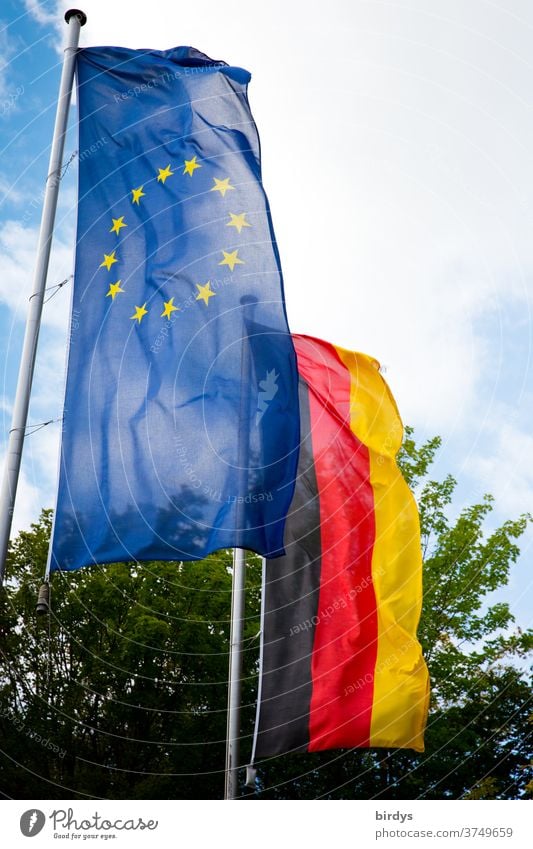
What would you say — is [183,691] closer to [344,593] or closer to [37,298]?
[344,593]

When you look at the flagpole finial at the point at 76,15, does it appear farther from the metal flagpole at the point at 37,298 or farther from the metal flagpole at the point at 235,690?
the metal flagpole at the point at 235,690

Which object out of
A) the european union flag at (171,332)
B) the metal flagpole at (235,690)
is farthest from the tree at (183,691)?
the european union flag at (171,332)

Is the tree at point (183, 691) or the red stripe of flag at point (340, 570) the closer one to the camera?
the red stripe of flag at point (340, 570)

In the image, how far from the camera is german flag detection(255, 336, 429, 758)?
12.1 m

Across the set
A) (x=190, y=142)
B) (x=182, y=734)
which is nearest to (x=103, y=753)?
(x=182, y=734)

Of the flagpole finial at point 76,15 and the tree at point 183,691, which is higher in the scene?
the flagpole finial at point 76,15

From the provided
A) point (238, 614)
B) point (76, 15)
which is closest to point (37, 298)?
point (76, 15)

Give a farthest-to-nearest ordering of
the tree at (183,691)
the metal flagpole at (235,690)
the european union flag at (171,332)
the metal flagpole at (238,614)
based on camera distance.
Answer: the tree at (183,691) → the metal flagpole at (235,690) → the metal flagpole at (238,614) → the european union flag at (171,332)

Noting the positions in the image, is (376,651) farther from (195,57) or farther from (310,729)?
(195,57)

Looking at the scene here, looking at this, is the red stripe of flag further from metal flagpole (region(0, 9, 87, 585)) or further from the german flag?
metal flagpole (region(0, 9, 87, 585))

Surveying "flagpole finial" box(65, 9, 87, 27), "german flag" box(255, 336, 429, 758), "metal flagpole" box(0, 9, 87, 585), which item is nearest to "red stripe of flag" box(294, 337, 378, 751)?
"german flag" box(255, 336, 429, 758)

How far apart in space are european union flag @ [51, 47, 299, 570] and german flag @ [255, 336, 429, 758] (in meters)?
4.39

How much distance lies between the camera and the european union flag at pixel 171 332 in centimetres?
791

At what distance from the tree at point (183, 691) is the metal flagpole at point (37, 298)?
444 inches
